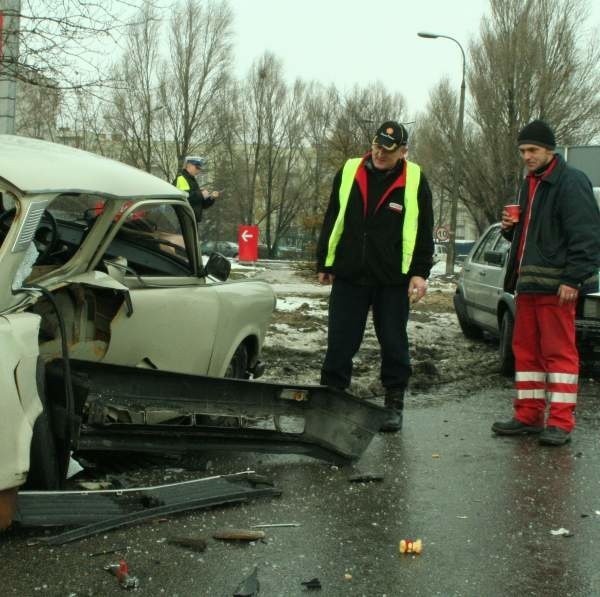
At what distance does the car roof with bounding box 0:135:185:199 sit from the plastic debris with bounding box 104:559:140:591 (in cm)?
160

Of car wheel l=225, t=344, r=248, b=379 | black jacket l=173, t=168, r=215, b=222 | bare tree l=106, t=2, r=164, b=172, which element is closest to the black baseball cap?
car wheel l=225, t=344, r=248, b=379

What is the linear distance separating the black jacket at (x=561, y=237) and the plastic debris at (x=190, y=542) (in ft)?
10.5

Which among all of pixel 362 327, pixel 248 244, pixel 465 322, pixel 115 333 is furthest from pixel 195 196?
pixel 248 244

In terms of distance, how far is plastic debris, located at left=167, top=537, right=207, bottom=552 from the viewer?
382cm

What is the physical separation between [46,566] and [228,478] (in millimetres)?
1319

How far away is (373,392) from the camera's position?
25.4 ft

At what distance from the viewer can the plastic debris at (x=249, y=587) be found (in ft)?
10.9

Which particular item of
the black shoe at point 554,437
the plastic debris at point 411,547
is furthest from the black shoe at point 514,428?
the plastic debris at point 411,547

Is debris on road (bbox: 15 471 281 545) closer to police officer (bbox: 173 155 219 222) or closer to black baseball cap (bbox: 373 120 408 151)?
black baseball cap (bbox: 373 120 408 151)

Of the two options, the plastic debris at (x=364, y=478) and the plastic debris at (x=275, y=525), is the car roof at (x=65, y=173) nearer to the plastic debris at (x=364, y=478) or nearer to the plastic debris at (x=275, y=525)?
the plastic debris at (x=275, y=525)

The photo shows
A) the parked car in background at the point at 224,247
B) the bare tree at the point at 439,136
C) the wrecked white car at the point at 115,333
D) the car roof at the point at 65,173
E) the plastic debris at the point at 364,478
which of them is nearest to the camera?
the wrecked white car at the point at 115,333

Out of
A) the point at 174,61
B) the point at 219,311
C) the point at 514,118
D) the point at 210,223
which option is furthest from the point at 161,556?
the point at 210,223

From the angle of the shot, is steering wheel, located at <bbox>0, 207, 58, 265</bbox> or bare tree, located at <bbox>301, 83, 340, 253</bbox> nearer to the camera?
steering wheel, located at <bbox>0, 207, 58, 265</bbox>

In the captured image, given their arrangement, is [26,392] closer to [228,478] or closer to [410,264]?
[228,478]
